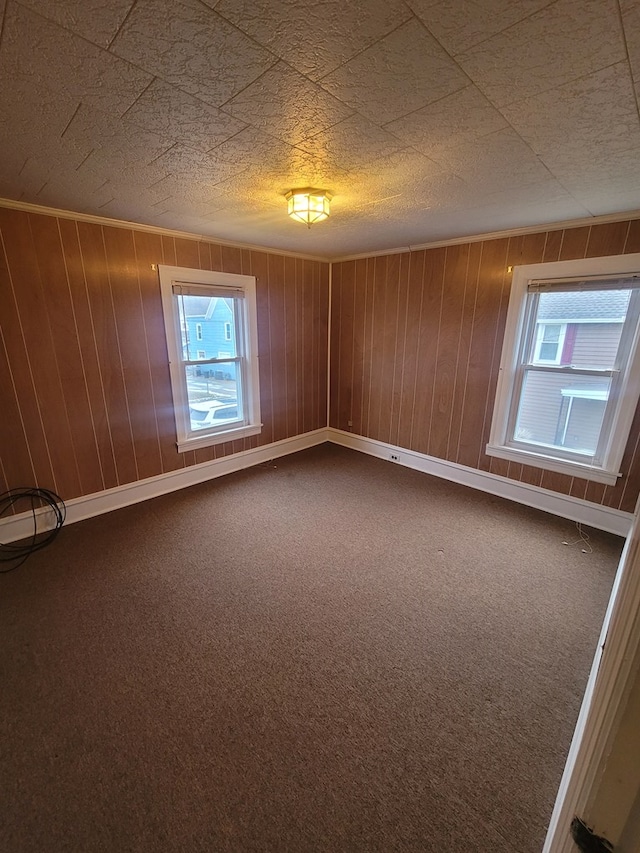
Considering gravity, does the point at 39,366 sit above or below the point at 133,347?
below

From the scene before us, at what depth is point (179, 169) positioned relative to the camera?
1.76m

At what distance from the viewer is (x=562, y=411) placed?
2949 millimetres

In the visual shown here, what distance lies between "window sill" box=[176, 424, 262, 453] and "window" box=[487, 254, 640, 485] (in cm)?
251

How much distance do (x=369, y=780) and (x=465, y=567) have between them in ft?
4.68

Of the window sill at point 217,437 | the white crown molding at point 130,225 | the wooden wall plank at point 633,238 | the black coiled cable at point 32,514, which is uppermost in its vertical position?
the white crown molding at point 130,225

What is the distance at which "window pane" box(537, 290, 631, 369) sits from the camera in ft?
8.50

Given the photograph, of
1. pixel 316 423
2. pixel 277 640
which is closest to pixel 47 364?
pixel 277 640

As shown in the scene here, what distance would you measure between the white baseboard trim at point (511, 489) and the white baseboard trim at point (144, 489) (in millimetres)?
1168

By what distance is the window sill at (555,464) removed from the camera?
2737mm

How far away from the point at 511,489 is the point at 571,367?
3.88 feet

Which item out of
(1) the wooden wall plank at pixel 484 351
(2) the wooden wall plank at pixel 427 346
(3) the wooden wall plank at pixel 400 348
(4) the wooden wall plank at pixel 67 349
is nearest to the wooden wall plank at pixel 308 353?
(3) the wooden wall plank at pixel 400 348

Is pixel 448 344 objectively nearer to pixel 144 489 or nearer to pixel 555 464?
pixel 555 464

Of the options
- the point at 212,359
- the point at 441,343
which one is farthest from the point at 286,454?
the point at 441,343

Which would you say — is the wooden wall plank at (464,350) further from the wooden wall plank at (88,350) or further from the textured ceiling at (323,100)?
the wooden wall plank at (88,350)
